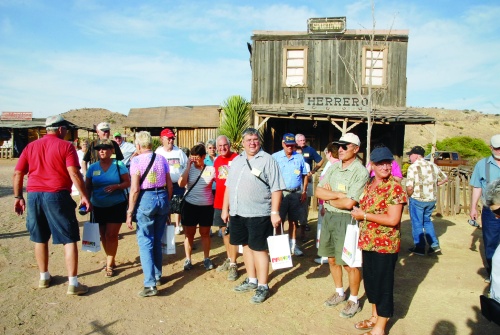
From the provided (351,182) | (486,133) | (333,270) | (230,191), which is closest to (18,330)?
(230,191)

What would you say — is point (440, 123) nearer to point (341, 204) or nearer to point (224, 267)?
point (224, 267)

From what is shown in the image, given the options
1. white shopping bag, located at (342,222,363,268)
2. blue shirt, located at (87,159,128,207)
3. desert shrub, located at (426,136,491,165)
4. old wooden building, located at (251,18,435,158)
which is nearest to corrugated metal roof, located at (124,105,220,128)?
old wooden building, located at (251,18,435,158)

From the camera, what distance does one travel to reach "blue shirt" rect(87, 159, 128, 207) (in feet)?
15.8

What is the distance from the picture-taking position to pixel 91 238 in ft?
15.4

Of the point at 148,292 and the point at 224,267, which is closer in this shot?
the point at 148,292

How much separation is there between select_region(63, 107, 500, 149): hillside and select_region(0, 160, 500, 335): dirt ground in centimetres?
4497

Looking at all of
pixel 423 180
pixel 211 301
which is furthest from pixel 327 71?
pixel 211 301

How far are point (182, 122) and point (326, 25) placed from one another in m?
8.58

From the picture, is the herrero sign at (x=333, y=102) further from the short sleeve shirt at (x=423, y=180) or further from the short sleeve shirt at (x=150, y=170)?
the short sleeve shirt at (x=150, y=170)

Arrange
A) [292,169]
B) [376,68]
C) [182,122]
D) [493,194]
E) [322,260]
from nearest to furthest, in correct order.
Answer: [493,194], [322,260], [292,169], [376,68], [182,122]

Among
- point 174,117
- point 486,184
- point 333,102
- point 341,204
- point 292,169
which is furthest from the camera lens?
point 174,117

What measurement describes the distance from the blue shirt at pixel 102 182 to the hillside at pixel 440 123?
153 feet

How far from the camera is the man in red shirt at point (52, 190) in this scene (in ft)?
13.7

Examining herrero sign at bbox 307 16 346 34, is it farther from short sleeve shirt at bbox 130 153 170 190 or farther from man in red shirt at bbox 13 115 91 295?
man in red shirt at bbox 13 115 91 295
